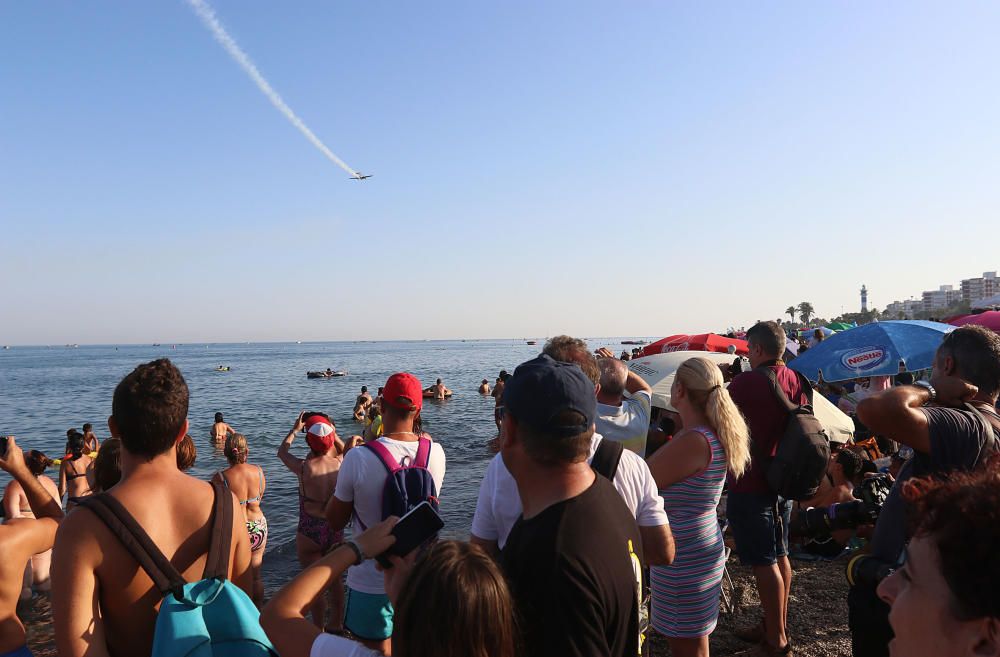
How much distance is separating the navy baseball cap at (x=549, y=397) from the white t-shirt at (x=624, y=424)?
185 centimetres

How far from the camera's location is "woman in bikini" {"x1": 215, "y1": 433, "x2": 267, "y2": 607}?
19.9 ft

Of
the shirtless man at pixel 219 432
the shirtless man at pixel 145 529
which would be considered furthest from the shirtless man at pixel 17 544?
the shirtless man at pixel 219 432

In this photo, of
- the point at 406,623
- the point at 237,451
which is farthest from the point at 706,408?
the point at 237,451

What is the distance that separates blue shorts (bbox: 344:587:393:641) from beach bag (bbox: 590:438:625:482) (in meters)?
1.74

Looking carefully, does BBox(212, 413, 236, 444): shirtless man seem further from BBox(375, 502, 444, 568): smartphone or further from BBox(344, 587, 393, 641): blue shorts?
BBox(375, 502, 444, 568): smartphone

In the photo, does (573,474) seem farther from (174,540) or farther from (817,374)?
(817,374)

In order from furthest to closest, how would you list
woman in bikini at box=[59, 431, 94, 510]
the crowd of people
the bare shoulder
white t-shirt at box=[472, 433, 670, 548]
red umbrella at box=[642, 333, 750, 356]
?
red umbrella at box=[642, 333, 750, 356]
woman in bikini at box=[59, 431, 94, 510]
white t-shirt at box=[472, 433, 670, 548]
the bare shoulder
the crowd of people

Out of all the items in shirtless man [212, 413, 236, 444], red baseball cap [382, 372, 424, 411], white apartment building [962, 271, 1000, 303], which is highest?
white apartment building [962, 271, 1000, 303]

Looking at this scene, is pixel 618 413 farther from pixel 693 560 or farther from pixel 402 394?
pixel 402 394

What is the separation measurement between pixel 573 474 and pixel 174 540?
1537 millimetres

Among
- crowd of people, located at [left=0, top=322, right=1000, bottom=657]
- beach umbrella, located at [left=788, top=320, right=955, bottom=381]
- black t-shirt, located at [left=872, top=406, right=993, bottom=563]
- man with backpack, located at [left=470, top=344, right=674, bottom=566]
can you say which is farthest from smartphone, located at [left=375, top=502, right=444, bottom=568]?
beach umbrella, located at [left=788, top=320, right=955, bottom=381]

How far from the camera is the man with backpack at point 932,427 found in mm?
2037

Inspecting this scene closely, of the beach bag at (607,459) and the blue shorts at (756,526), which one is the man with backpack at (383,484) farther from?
the blue shorts at (756,526)

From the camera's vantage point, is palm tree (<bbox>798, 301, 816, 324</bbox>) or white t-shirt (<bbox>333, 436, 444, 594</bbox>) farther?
palm tree (<bbox>798, 301, 816, 324</bbox>)
